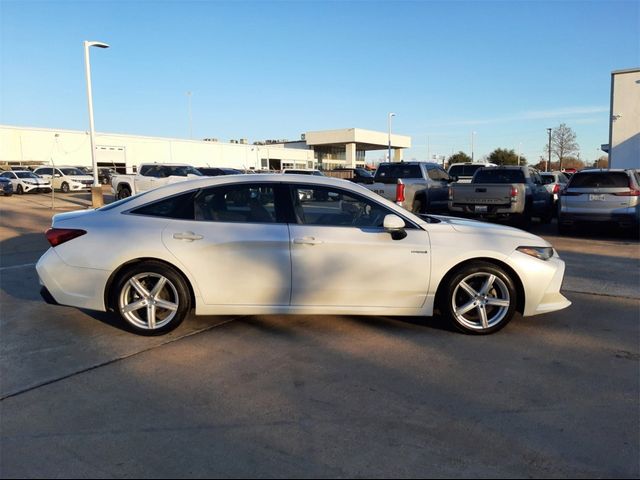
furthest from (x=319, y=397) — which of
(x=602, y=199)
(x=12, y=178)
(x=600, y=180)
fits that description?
(x=12, y=178)

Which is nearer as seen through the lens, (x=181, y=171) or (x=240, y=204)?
(x=240, y=204)

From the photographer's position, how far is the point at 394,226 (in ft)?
15.6

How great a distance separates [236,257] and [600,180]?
1018 cm

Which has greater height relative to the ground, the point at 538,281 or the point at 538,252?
the point at 538,252

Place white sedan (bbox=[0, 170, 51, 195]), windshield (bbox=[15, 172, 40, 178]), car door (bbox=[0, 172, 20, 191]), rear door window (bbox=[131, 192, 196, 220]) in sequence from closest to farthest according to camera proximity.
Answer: rear door window (bbox=[131, 192, 196, 220]), car door (bbox=[0, 172, 20, 191]), white sedan (bbox=[0, 170, 51, 195]), windshield (bbox=[15, 172, 40, 178])

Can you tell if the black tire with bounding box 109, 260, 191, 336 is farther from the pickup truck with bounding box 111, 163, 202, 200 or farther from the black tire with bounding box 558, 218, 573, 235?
the pickup truck with bounding box 111, 163, 202, 200

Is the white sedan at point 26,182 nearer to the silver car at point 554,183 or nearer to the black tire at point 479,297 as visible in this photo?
→ the silver car at point 554,183

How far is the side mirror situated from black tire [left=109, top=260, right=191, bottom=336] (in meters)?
1.98

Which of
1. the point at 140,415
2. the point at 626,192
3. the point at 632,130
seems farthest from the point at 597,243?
the point at 632,130

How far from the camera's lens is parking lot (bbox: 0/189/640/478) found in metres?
2.93

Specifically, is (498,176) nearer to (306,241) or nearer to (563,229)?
(563,229)

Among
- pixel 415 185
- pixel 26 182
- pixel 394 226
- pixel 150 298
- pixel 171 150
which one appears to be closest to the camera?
pixel 394 226

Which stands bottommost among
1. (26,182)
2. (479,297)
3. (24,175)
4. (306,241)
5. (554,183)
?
(479,297)

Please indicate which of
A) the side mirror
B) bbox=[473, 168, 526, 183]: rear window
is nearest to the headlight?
the side mirror
